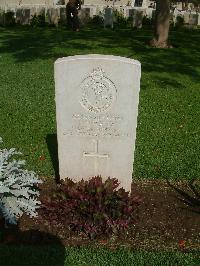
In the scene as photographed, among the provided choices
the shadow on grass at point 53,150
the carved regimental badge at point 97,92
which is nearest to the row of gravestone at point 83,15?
the shadow on grass at point 53,150

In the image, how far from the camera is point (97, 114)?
5309mm

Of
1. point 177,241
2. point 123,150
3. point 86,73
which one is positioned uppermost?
point 86,73

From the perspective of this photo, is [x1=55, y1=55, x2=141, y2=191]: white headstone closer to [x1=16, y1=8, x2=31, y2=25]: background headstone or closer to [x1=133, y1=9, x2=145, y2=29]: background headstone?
[x1=133, y1=9, x2=145, y2=29]: background headstone

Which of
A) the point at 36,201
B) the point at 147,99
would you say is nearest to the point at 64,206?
the point at 36,201

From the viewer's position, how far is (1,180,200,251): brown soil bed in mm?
5078

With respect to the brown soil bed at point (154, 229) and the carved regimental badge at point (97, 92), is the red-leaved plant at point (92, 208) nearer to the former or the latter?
the brown soil bed at point (154, 229)

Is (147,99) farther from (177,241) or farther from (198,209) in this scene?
(177,241)

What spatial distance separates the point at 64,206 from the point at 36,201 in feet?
1.32

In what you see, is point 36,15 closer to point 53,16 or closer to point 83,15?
point 53,16

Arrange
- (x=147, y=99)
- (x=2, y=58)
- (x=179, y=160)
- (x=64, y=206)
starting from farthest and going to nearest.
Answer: (x=2, y=58) < (x=147, y=99) < (x=179, y=160) < (x=64, y=206)

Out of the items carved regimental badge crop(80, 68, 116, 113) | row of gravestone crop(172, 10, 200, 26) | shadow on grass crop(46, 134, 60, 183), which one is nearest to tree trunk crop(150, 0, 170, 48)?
row of gravestone crop(172, 10, 200, 26)

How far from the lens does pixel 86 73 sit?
5133 millimetres

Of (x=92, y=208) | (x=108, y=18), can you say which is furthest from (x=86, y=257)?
(x=108, y=18)

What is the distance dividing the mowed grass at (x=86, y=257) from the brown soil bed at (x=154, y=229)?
0.17 metres
